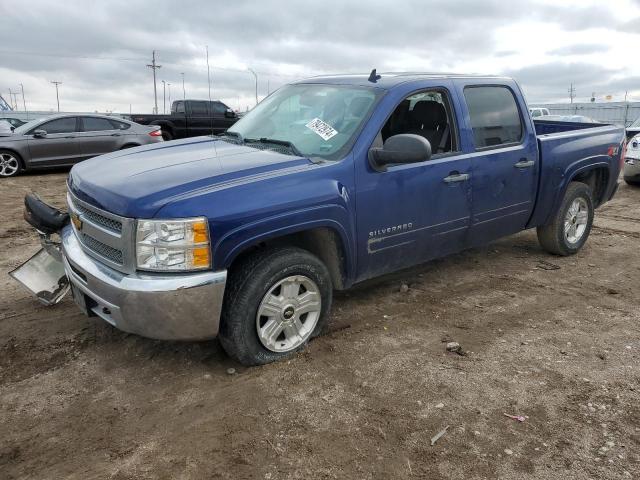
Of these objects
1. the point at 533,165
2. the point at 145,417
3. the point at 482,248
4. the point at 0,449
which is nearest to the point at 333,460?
the point at 145,417

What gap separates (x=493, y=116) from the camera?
4.66m

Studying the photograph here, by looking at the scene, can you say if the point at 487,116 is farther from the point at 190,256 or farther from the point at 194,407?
the point at 194,407

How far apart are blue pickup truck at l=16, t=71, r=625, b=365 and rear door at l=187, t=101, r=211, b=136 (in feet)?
47.0

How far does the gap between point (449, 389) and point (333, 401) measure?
73 cm

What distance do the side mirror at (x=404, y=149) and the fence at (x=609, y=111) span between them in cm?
2990

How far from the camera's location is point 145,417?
2938 mm

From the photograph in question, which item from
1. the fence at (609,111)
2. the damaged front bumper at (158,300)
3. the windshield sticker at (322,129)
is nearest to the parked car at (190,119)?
the windshield sticker at (322,129)

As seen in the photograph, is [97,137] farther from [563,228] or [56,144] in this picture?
[563,228]

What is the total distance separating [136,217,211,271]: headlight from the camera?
2857 millimetres

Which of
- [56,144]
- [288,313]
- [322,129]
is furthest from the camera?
[56,144]

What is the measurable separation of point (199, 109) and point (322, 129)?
15908 millimetres

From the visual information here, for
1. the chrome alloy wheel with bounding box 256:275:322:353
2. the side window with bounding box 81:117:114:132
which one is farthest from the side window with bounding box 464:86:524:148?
the side window with bounding box 81:117:114:132

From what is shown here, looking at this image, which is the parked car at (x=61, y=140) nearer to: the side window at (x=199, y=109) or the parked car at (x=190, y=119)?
the parked car at (x=190, y=119)

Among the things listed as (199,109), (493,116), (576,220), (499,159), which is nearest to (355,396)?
(499,159)
